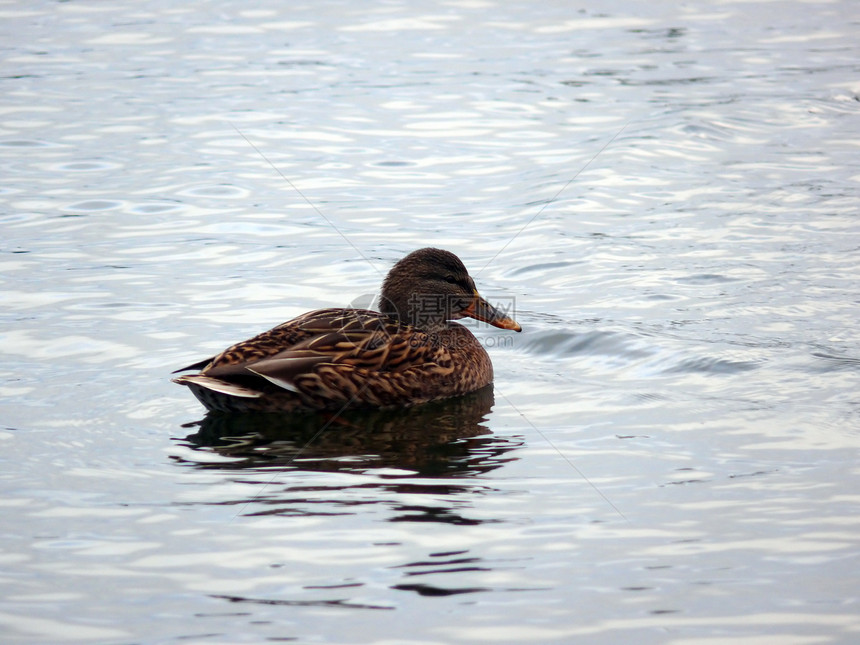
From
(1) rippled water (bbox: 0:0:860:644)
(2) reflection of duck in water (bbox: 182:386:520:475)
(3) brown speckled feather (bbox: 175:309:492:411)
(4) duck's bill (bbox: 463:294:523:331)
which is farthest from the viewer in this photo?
(4) duck's bill (bbox: 463:294:523:331)

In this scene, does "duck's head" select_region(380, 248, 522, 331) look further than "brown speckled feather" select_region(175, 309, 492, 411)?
Yes

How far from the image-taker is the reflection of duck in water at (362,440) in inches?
263

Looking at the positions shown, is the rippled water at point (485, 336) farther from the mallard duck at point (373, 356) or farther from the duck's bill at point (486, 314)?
the duck's bill at point (486, 314)

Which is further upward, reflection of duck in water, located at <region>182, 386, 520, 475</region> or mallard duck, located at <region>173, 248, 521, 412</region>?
mallard duck, located at <region>173, 248, 521, 412</region>

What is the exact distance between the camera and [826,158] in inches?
525

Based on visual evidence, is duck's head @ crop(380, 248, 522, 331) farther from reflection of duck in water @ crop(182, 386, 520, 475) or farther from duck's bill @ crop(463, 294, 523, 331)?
reflection of duck in water @ crop(182, 386, 520, 475)

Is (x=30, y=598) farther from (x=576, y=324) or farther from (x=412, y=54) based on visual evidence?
(x=412, y=54)

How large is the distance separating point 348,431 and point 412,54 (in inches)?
504

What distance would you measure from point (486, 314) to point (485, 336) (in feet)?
2.68

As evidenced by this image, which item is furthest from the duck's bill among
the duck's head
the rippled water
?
the rippled water

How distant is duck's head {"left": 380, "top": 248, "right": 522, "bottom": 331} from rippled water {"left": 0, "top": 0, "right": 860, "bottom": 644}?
1.81ft

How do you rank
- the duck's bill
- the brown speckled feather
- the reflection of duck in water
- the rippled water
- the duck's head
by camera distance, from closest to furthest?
the rippled water < the reflection of duck in water < the brown speckled feather < the duck's head < the duck's bill

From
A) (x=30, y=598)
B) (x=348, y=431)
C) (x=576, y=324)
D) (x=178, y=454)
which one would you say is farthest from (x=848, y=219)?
(x=30, y=598)

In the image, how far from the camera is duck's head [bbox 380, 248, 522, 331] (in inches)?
340
